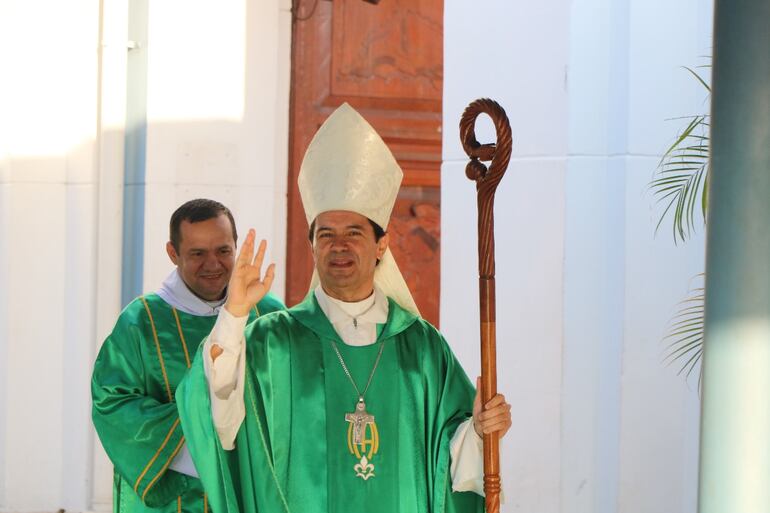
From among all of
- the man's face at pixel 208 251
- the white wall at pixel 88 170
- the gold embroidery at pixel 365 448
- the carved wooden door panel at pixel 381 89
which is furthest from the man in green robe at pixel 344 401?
the carved wooden door panel at pixel 381 89

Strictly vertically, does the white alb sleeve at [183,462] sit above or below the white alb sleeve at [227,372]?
below

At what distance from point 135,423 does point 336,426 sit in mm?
795

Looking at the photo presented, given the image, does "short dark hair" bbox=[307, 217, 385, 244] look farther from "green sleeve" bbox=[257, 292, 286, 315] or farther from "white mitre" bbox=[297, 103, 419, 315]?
"green sleeve" bbox=[257, 292, 286, 315]

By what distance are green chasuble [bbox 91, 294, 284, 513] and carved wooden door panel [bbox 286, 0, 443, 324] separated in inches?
96.9

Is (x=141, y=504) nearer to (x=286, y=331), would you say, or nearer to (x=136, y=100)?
(x=286, y=331)

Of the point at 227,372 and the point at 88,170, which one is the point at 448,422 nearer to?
the point at 227,372

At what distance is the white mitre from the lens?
12.1ft

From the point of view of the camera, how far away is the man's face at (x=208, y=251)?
13.9 ft

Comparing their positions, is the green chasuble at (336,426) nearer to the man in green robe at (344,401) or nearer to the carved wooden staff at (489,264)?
the man in green robe at (344,401)

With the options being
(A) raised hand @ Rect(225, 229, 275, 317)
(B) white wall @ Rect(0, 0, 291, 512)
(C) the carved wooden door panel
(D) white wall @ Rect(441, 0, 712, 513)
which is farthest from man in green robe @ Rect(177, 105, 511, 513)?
(C) the carved wooden door panel

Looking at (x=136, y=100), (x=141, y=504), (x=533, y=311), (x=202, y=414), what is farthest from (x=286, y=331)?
(x=136, y=100)

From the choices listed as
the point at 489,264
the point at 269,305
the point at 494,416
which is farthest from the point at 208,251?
the point at 494,416

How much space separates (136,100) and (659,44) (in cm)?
265

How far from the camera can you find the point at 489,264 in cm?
341
